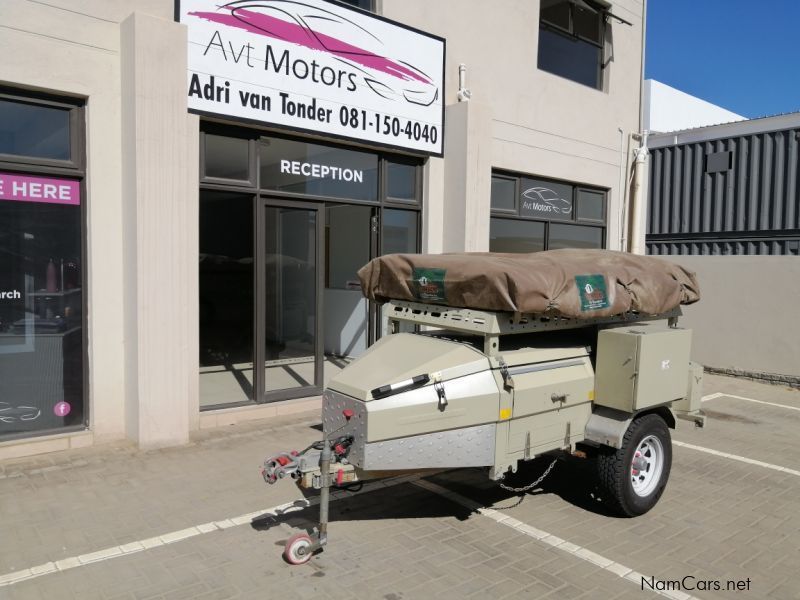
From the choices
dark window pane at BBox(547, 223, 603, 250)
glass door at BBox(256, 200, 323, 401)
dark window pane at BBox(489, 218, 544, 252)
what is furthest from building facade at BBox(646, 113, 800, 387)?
glass door at BBox(256, 200, 323, 401)

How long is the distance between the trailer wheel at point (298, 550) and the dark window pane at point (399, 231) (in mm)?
5274

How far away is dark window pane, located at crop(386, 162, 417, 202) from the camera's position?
8.67m

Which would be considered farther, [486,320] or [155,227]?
[155,227]

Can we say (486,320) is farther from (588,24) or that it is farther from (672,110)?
(672,110)

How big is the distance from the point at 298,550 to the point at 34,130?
466cm

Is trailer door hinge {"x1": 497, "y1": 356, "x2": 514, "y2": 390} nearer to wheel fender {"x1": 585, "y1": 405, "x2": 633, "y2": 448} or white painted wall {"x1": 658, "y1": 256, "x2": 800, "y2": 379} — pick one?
wheel fender {"x1": 585, "y1": 405, "x2": 633, "y2": 448}

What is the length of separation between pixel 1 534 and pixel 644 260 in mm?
5321

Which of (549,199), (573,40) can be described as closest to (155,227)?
(549,199)

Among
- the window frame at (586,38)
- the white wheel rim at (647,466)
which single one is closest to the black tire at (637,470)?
the white wheel rim at (647,466)

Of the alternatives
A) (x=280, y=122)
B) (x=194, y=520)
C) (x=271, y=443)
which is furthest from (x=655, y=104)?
(x=194, y=520)

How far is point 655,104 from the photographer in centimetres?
2638

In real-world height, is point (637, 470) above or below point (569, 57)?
below

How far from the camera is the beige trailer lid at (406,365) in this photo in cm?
402

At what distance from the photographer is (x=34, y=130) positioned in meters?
5.89
